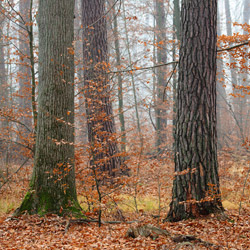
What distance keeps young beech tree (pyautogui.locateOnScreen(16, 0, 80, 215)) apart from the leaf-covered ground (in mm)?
311

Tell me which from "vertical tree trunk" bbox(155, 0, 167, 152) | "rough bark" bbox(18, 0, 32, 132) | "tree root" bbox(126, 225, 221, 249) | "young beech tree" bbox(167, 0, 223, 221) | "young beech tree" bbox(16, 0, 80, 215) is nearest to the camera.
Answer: "tree root" bbox(126, 225, 221, 249)

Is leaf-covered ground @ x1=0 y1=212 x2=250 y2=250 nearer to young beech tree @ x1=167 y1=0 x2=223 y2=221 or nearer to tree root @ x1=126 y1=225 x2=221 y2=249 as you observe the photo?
tree root @ x1=126 y1=225 x2=221 y2=249

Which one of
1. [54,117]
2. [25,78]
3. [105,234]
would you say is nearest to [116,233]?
[105,234]

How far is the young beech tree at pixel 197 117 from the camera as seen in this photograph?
176 inches

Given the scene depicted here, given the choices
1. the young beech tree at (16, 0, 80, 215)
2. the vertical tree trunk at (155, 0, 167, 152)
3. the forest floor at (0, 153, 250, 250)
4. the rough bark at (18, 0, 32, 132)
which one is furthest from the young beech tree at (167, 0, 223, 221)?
the vertical tree trunk at (155, 0, 167, 152)

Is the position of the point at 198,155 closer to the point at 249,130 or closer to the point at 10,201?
the point at 10,201

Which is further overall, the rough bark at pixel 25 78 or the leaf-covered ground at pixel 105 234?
the rough bark at pixel 25 78

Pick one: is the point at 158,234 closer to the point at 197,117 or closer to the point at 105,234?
the point at 105,234

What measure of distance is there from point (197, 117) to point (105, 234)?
235 cm

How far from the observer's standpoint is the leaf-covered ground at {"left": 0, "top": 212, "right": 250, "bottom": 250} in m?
3.71

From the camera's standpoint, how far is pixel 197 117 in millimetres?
4508

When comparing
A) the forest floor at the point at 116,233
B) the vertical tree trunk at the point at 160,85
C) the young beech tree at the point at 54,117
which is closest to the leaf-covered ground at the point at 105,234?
the forest floor at the point at 116,233

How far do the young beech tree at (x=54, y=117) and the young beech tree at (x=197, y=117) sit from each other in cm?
192

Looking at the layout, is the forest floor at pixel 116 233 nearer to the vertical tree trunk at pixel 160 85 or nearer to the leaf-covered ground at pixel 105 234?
the leaf-covered ground at pixel 105 234
